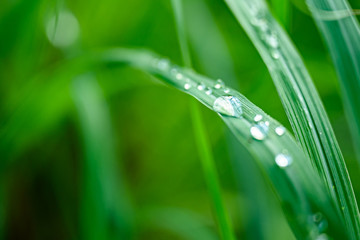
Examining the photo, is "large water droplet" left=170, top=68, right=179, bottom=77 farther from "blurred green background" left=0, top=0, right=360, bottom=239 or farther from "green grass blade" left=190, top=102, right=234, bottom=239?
"blurred green background" left=0, top=0, right=360, bottom=239

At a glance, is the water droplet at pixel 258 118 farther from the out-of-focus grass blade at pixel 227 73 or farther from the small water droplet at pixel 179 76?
the out-of-focus grass blade at pixel 227 73

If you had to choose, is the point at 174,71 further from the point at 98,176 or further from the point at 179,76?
the point at 98,176

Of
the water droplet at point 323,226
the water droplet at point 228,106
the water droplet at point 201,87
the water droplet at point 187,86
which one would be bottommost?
the water droplet at point 323,226

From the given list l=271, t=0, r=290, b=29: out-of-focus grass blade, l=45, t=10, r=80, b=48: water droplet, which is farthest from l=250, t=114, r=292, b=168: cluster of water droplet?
l=45, t=10, r=80, b=48: water droplet

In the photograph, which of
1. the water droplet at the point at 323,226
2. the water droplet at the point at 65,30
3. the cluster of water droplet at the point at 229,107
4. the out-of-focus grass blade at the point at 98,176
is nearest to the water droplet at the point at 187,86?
the cluster of water droplet at the point at 229,107

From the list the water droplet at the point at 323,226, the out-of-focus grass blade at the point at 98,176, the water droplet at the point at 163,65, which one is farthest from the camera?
the out-of-focus grass blade at the point at 98,176
